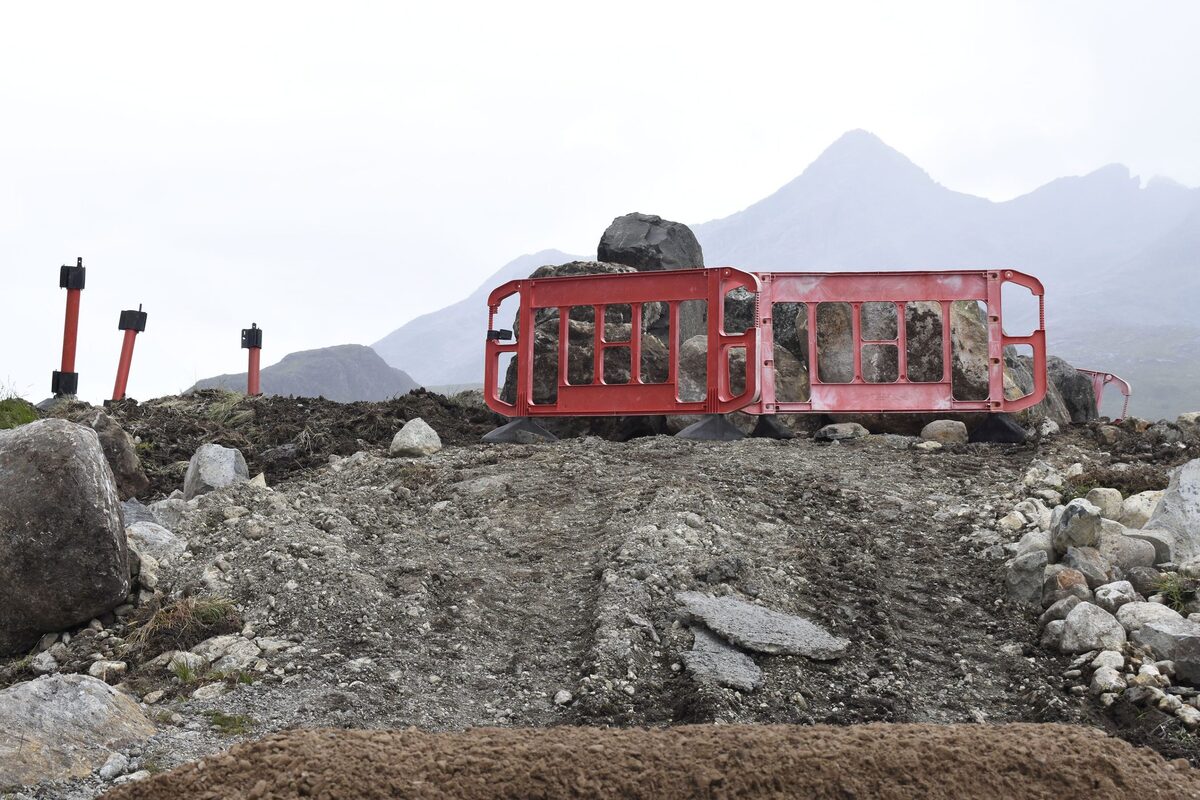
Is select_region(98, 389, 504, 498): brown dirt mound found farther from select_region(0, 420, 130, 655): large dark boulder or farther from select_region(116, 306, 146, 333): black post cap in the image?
select_region(0, 420, 130, 655): large dark boulder

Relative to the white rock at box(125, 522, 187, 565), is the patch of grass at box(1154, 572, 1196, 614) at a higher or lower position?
lower

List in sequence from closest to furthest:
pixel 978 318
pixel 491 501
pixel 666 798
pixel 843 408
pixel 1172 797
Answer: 1. pixel 666 798
2. pixel 1172 797
3. pixel 491 501
4. pixel 843 408
5. pixel 978 318

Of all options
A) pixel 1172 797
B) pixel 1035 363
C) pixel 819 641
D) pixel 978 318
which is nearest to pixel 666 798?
pixel 1172 797

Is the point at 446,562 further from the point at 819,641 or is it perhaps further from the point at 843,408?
the point at 843,408

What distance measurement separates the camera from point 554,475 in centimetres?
805

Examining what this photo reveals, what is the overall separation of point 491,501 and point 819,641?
3.00 m

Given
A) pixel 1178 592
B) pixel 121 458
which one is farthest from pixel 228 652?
pixel 121 458

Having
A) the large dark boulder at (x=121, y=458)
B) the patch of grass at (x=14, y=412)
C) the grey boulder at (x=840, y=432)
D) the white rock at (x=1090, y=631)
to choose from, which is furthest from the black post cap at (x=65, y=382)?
the white rock at (x=1090, y=631)

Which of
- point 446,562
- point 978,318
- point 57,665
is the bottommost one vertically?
point 57,665

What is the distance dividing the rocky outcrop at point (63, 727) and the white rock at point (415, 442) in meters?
5.13

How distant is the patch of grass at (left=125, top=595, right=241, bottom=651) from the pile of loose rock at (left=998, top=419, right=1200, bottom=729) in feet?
13.7

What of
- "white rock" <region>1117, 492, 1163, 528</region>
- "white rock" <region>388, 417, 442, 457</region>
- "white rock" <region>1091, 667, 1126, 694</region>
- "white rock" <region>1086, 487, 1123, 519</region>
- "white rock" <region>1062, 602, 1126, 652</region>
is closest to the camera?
"white rock" <region>1091, 667, 1126, 694</region>

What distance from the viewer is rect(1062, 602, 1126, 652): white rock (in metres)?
5.23

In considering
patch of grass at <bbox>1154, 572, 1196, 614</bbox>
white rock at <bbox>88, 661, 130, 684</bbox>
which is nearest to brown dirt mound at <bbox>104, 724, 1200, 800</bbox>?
white rock at <bbox>88, 661, 130, 684</bbox>
